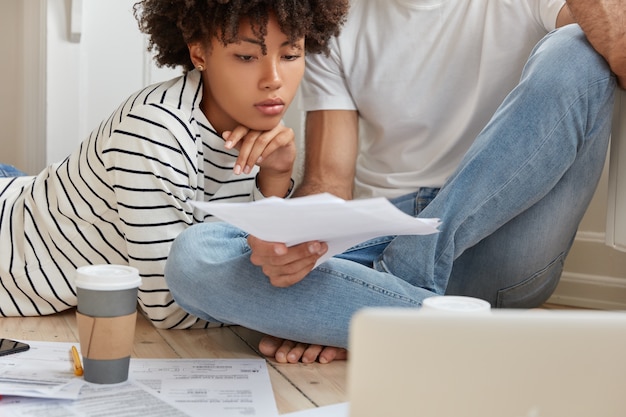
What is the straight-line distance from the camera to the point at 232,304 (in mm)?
1294

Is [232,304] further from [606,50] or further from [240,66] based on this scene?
[606,50]

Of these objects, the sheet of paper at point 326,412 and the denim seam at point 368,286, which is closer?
the sheet of paper at point 326,412

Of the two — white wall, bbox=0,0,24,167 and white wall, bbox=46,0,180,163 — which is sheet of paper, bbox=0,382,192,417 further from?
white wall, bbox=0,0,24,167

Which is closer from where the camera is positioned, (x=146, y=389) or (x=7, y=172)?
(x=146, y=389)

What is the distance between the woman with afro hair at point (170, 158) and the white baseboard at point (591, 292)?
85 cm

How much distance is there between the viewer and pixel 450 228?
133cm

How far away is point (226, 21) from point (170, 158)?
0.24 metres

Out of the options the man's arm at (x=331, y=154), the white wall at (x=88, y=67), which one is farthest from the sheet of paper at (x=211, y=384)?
the white wall at (x=88, y=67)

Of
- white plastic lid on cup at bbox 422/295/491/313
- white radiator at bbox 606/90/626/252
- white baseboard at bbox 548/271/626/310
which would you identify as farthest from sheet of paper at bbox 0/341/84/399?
white baseboard at bbox 548/271/626/310

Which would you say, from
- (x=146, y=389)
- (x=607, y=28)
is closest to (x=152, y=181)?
(x=146, y=389)

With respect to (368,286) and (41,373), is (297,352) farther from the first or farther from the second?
(41,373)

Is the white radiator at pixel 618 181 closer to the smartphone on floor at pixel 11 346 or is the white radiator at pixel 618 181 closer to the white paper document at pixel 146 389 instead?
the white paper document at pixel 146 389

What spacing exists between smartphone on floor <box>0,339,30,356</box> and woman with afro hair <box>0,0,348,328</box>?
227mm

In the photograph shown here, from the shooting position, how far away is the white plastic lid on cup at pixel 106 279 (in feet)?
3.67
